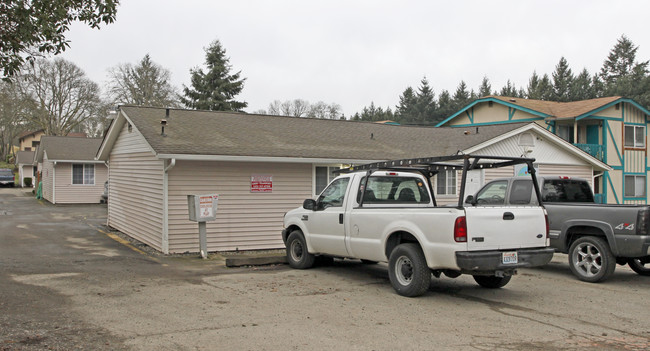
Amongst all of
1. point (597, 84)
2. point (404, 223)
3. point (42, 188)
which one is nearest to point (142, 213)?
point (404, 223)

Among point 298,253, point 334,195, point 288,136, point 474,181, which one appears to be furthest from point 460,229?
point 474,181

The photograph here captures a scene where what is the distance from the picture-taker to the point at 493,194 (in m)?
11.3

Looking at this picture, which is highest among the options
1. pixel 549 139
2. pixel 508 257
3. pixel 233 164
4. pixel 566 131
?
pixel 566 131

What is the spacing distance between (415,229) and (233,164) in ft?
22.8

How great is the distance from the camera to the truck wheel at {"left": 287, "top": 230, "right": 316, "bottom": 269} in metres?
10.1

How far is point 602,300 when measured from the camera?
25.9 ft

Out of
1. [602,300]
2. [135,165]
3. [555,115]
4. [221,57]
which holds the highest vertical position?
[221,57]

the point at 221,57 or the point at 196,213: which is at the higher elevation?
the point at 221,57

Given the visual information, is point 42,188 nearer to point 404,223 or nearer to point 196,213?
point 196,213

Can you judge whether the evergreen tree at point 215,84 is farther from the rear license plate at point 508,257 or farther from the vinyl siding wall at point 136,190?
the rear license plate at point 508,257

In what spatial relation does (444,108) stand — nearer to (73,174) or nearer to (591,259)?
(73,174)

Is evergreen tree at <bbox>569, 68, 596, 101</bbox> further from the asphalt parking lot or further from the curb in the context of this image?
the curb

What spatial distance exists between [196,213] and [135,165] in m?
4.41

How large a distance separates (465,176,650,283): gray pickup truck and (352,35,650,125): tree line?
177 ft
